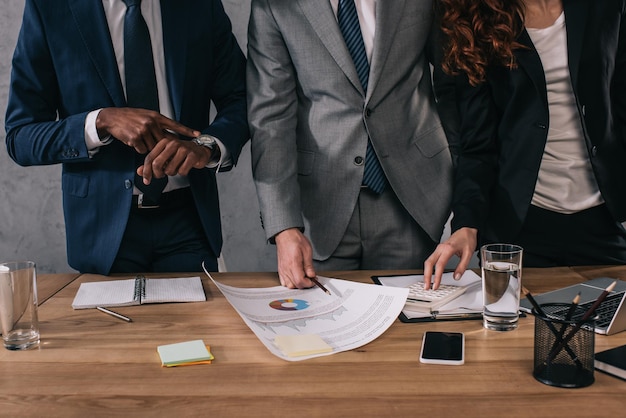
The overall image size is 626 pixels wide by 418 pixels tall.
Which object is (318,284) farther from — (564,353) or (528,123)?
(528,123)

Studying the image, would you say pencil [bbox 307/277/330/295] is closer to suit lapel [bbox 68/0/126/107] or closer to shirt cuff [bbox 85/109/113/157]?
shirt cuff [bbox 85/109/113/157]

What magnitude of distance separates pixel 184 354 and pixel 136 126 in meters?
0.79

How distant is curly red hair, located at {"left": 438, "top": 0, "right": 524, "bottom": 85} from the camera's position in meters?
1.96

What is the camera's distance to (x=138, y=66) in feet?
7.00

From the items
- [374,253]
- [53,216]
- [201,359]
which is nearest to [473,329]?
[201,359]

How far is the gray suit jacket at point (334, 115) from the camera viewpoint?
2.03 m

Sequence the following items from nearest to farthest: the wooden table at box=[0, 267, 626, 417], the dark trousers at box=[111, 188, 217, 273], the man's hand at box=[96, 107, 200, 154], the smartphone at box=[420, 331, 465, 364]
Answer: the wooden table at box=[0, 267, 626, 417], the smartphone at box=[420, 331, 465, 364], the man's hand at box=[96, 107, 200, 154], the dark trousers at box=[111, 188, 217, 273]

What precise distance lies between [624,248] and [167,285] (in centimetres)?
132

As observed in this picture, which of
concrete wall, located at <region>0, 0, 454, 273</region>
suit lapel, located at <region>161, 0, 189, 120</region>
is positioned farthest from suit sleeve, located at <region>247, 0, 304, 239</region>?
concrete wall, located at <region>0, 0, 454, 273</region>

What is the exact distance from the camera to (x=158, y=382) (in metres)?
1.24

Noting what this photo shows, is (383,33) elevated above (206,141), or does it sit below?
above

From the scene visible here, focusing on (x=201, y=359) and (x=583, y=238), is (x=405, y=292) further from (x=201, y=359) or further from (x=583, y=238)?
(x=583, y=238)

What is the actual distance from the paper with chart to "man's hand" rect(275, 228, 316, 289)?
1.0 inches

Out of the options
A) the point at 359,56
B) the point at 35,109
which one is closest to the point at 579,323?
the point at 359,56
